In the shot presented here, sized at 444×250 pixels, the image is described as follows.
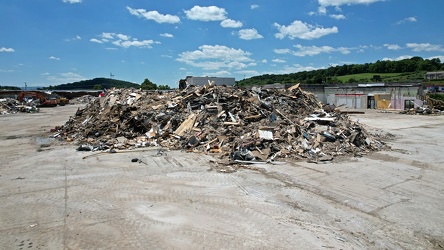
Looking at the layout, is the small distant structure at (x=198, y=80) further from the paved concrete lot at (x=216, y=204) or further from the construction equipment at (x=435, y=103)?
the construction equipment at (x=435, y=103)

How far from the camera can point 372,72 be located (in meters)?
93.9

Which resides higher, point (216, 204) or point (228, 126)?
point (228, 126)

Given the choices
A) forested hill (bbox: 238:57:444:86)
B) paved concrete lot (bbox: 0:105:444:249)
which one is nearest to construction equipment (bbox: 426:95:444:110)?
paved concrete lot (bbox: 0:105:444:249)

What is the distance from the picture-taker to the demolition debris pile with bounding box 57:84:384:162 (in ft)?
36.3

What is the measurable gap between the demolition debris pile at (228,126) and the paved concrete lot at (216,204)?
1220 mm

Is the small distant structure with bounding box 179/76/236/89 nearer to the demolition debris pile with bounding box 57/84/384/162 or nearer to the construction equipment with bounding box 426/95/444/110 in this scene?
the demolition debris pile with bounding box 57/84/384/162

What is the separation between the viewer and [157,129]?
46.6ft

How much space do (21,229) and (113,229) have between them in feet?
5.39

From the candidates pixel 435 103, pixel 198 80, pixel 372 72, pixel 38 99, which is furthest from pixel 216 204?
pixel 372 72

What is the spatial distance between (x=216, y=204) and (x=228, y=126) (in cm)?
688

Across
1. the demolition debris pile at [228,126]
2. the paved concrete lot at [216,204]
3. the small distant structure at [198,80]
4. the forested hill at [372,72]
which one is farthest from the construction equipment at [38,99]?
the forested hill at [372,72]

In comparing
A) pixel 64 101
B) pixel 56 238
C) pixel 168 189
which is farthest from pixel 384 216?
pixel 64 101

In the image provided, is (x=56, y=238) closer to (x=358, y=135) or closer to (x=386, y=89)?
(x=358, y=135)

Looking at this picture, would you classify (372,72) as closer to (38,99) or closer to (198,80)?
(198,80)
